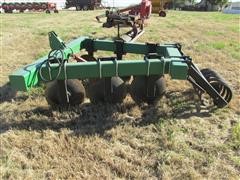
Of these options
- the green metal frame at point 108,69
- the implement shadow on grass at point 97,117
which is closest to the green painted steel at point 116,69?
the green metal frame at point 108,69

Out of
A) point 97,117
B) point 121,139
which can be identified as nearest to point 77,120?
point 97,117

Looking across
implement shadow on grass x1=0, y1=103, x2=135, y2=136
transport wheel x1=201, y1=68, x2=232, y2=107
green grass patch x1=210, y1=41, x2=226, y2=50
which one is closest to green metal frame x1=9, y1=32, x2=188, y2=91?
implement shadow on grass x1=0, y1=103, x2=135, y2=136

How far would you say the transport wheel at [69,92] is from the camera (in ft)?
15.8

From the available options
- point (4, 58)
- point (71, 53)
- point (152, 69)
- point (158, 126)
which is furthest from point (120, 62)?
point (4, 58)

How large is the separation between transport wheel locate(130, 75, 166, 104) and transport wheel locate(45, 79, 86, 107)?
2.36 ft

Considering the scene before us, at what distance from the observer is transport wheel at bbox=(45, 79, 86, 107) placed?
480cm

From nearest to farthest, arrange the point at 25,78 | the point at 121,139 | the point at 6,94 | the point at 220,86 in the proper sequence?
the point at 25,78
the point at 121,139
the point at 220,86
the point at 6,94

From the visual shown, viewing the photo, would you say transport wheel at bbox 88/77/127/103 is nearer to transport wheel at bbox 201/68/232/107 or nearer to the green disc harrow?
the green disc harrow

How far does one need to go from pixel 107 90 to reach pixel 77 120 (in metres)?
0.59

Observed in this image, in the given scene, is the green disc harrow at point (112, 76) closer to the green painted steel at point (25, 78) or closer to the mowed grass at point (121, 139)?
the green painted steel at point (25, 78)

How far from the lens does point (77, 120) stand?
480 centimetres

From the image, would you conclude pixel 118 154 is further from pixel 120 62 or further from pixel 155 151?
pixel 120 62

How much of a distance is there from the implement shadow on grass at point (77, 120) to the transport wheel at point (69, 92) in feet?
0.50

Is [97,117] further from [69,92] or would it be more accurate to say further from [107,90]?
[69,92]
